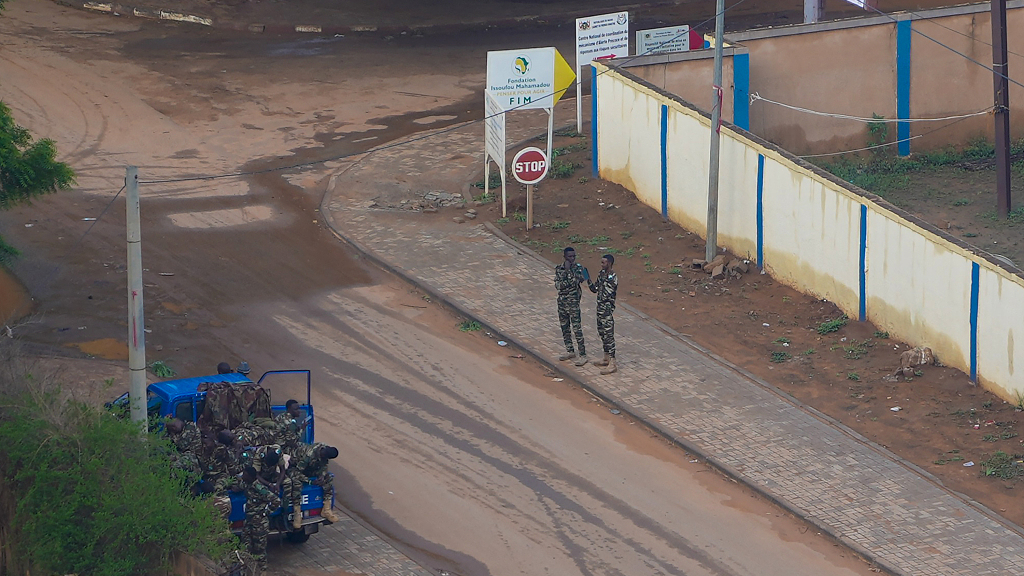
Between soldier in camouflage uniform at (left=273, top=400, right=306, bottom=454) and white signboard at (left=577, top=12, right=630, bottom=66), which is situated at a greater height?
white signboard at (left=577, top=12, right=630, bottom=66)

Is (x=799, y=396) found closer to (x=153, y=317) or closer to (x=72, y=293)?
(x=153, y=317)

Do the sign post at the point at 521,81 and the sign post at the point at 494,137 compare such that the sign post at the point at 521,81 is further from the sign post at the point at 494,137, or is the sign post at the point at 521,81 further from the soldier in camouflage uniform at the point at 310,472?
the soldier in camouflage uniform at the point at 310,472

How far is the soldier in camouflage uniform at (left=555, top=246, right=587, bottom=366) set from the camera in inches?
689

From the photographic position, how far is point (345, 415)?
54.6ft

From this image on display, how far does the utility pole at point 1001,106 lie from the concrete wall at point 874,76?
328cm

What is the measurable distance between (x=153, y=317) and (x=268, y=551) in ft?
21.9

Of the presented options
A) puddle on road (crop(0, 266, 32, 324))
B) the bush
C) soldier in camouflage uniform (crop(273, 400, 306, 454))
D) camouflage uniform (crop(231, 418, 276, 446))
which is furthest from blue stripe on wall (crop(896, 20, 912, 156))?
the bush

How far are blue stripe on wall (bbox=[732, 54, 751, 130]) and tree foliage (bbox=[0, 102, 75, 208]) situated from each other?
42.2 feet

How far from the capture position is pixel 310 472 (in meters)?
13.2

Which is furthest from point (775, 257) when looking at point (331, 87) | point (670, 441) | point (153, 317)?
point (331, 87)

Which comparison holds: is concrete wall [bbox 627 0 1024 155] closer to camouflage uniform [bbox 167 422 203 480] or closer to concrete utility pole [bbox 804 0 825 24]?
concrete utility pole [bbox 804 0 825 24]

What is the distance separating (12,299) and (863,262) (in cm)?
1245

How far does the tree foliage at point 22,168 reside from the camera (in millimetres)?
16781

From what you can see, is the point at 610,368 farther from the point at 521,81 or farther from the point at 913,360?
the point at 521,81
